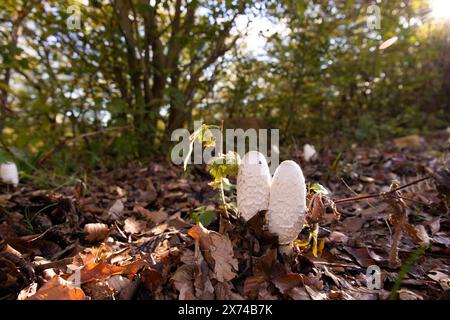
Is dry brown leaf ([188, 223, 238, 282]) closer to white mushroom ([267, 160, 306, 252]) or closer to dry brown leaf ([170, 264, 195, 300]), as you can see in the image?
dry brown leaf ([170, 264, 195, 300])

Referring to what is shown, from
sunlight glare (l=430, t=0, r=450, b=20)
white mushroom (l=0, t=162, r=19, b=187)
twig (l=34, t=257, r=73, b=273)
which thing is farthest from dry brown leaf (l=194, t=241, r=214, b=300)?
sunlight glare (l=430, t=0, r=450, b=20)

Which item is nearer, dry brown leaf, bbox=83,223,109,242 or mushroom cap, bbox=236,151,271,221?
mushroom cap, bbox=236,151,271,221

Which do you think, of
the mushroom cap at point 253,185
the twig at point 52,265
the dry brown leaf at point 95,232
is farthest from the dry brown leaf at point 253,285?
the dry brown leaf at point 95,232

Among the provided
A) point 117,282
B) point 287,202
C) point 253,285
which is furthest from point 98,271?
point 287,202

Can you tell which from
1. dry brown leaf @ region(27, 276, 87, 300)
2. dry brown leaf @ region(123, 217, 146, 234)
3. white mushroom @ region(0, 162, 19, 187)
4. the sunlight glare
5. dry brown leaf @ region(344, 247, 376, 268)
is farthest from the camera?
the sunlight glare

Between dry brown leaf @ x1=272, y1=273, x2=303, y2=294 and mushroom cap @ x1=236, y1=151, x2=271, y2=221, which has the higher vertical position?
mushroom cap @ x1=236, y1=151, x2=271, y2=221

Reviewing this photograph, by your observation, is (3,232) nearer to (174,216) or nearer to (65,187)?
(174,216)
